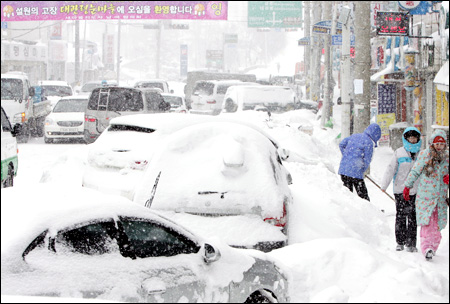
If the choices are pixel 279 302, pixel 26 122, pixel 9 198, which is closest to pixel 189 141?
pixel 279 302

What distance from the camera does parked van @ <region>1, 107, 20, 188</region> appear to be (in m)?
9.68

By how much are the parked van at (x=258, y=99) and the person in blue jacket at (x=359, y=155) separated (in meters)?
12.3

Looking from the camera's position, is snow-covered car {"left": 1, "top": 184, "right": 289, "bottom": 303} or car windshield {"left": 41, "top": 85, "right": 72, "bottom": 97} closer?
snow-covered car {"left": 1, "top": 184, "right": 289, "bottom": 303}

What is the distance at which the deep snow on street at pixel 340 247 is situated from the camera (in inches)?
203

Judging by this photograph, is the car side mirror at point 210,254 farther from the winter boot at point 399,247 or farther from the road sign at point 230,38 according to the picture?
the road sign at point 230,38

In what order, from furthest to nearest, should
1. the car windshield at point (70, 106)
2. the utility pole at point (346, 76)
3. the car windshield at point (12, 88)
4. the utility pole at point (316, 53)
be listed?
1. the utility pole at point (316, 53)
2. the car windshield at point (70, 106)
3. the car windshield at point (12, 88)
4. the utility pole at point (346, 76)

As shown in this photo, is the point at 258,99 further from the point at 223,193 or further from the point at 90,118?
the point at 223,193

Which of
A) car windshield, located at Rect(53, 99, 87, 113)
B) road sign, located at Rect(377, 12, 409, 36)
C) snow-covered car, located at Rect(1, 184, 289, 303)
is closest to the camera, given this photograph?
snow-covered car, located at Rect(1, 184, 289, 303)

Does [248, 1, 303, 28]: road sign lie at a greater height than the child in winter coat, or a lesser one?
greater

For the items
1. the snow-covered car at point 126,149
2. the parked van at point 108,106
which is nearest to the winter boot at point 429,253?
the snow-covered car at point 126,149

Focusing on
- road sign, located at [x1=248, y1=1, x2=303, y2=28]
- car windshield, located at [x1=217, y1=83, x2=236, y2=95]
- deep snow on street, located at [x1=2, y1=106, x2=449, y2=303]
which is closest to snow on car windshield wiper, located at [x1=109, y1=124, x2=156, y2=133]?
deep snow on street, located at [x1=2, y1=106, x2=449, y2=303]

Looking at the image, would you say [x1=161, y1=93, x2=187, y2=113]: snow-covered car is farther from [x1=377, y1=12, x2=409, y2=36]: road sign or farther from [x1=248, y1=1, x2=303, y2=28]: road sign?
[x1=248, y1=1, x2=303, y2=28]: road sign

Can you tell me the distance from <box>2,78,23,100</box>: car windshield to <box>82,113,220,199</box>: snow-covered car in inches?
391

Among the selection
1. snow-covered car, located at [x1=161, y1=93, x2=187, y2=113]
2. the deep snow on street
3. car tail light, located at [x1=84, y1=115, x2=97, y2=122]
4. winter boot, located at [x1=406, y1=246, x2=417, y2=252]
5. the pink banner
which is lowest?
winter boot, located at [x1=406, y1=246, x2=417, y2=252]
